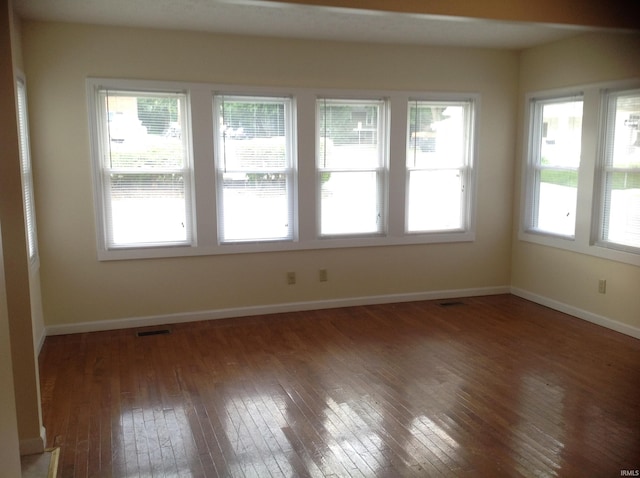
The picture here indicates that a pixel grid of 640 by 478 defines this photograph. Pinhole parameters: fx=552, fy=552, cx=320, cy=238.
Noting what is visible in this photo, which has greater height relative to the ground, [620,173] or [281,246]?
[620,173]

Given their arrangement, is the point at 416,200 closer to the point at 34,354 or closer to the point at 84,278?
the point at 84,278

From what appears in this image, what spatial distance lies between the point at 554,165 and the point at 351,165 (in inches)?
78.9

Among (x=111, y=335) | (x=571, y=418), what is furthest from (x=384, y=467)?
(x=111, y=335)

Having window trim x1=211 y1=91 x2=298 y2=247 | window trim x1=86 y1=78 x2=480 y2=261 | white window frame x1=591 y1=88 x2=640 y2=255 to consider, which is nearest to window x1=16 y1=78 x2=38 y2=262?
window trim x1=86 y1=78 x2=480 y2=261

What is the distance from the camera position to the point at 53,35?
4461mm

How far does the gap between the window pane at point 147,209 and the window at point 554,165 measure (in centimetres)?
356

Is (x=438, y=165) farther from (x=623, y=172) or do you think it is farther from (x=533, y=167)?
(x=623, y=172)

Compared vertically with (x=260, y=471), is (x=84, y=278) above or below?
above

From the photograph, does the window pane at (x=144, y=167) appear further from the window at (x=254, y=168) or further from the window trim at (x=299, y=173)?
the window at (x=254, y=168)

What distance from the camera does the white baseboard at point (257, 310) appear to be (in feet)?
15.9

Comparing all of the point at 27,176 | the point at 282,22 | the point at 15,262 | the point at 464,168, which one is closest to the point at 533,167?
the point at 464,168

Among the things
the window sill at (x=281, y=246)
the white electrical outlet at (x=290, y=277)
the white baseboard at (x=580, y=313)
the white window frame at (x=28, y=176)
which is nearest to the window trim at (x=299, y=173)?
the window sill at (x=281, y=246)

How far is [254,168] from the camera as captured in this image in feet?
17.0

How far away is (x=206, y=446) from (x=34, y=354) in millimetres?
1014
